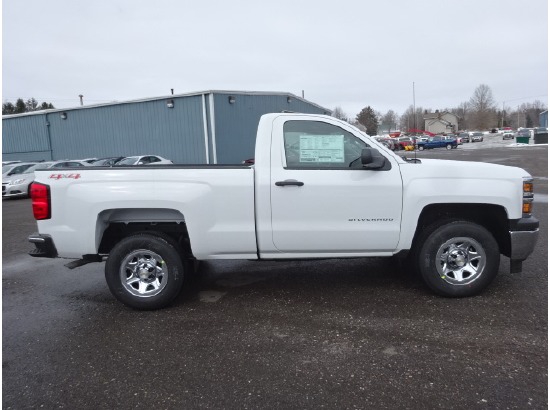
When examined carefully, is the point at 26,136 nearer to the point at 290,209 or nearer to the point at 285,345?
the point at 290,209

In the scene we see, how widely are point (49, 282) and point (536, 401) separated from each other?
560cm

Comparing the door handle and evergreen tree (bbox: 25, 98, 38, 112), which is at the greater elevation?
evergreen tree (bbox: 25, 98, 38, 112)

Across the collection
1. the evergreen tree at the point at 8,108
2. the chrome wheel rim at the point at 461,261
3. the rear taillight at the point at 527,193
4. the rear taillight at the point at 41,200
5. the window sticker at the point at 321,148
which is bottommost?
the chrome wheel rim at the point at 461,261

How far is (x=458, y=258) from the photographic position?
171 inches

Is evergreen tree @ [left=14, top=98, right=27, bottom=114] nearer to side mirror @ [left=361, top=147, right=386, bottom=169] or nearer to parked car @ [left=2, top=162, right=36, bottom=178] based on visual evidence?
parked car @ [left=2, top=162, right=36, bottom=178]

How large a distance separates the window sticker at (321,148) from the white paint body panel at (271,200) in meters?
0.18

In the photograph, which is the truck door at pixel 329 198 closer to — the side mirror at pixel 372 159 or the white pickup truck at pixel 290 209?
the white pickup truck at pixel 290 209

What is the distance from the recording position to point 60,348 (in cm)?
364

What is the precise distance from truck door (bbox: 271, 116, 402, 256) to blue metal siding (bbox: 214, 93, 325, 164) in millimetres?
17329

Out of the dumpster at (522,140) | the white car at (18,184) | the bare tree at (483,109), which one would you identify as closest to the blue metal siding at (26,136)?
the white car at (18,184)

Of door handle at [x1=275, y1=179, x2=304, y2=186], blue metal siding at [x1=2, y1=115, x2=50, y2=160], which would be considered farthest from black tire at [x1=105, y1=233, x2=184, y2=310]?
blue metal siding at [x1=2, y1=115, x2=50, y2=160]

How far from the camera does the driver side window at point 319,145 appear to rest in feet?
14.0

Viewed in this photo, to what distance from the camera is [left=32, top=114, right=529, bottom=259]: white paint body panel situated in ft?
13.6

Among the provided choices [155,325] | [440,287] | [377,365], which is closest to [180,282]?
[155,325]
